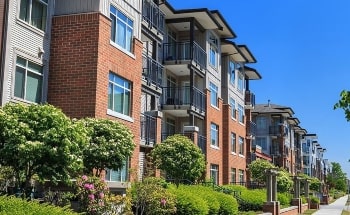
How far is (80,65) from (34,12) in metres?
2.46

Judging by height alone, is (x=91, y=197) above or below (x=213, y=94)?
below

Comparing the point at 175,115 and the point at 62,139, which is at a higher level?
the point at 175,115

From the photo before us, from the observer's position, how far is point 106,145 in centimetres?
1599

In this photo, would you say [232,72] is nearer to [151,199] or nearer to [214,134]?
[214,134]

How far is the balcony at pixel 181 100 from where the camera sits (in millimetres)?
32125

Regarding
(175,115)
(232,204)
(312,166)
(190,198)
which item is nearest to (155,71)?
(175,115)

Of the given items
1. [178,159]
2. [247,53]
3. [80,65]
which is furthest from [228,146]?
[80,65]

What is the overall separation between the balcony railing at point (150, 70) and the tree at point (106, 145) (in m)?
10.7

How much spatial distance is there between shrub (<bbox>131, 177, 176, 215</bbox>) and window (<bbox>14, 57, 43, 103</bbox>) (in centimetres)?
490

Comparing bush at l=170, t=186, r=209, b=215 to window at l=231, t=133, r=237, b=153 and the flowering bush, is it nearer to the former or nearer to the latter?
the flowering bush

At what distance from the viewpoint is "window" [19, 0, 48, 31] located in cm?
1786

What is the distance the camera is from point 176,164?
2317cm

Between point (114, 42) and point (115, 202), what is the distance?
8.58 metres

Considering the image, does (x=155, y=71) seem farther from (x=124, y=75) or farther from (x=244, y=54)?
(x=244, y=54)
